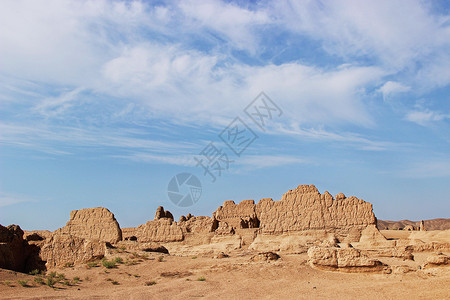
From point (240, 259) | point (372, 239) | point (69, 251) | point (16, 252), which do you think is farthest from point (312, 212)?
point (16, 252)

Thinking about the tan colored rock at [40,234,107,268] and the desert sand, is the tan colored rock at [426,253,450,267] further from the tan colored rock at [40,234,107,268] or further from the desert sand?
the tan colored rock at [40,234,107,268]

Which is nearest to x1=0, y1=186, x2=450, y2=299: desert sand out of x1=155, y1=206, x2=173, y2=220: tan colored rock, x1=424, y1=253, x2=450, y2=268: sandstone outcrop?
x1=424, y1=253, x2=450, y2=268: sandstone outcrop

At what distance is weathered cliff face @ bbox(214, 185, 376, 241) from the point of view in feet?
67.4

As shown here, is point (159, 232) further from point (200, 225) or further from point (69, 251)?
point (69, 251)

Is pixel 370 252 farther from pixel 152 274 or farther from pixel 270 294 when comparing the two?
pixel 152 274

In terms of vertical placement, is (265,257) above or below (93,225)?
below

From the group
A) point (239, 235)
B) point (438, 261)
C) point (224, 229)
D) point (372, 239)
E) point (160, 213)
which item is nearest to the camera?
point (438, 261)

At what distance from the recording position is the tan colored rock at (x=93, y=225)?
23580 mm

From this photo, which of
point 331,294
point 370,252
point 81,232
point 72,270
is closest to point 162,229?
point 81,232

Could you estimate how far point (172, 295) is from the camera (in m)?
10.4

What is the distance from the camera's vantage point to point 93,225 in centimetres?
2425

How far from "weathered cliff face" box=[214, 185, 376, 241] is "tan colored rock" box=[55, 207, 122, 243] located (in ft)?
22.8

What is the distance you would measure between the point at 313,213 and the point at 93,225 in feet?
42.3

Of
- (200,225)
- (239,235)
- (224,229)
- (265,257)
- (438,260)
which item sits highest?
(200,225)
